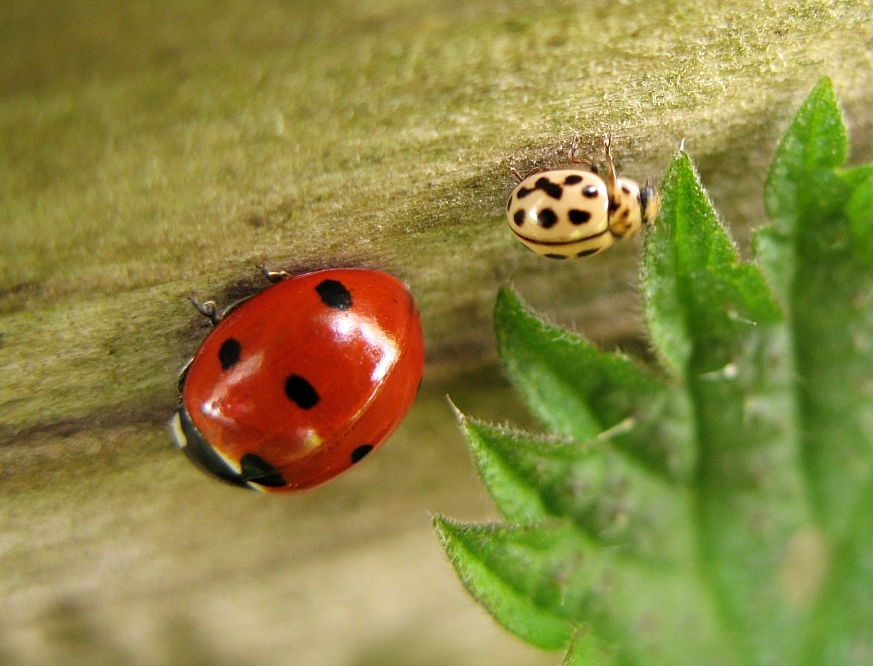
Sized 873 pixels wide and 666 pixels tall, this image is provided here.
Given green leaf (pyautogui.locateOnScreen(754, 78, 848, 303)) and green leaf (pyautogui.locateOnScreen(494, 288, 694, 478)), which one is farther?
green leaf (pyautogui.locateOnScreen(494, 288, 694, 478))

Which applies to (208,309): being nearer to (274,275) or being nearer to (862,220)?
(274,275)

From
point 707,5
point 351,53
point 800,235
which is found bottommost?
point 800,235

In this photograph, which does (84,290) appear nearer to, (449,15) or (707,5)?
(449,15)

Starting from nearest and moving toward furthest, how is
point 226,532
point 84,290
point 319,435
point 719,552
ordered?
point 84,290, point 319,435, point 719,552, point 226,532

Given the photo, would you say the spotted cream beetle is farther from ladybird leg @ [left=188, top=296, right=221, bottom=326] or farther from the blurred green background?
ladybird leg @ [left=188, top=296, right=221, bottom=326]

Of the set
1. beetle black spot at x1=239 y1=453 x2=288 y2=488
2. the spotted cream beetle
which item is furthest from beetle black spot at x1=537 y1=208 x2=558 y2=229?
beetle black spot at x1=239 y1=453 x2=288 y2=488

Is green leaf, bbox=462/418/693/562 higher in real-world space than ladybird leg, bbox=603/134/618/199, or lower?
lower

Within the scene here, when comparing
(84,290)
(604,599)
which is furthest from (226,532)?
(604,599)
